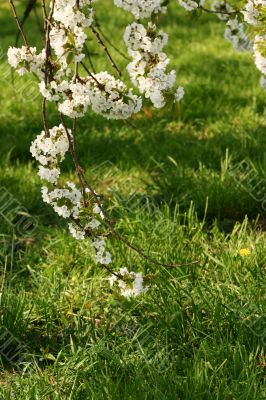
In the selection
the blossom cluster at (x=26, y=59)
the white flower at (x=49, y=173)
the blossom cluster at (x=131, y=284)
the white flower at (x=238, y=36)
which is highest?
the blossom cluster at (x=26, y=59)

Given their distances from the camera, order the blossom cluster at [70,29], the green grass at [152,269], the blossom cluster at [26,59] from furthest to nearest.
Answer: the green grass at [152,269] → the blossom cluster at [26,59] → the blossom cluster at [70,29]

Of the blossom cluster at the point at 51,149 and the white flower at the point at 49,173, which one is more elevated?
the blossom cluster at the point at 51,149

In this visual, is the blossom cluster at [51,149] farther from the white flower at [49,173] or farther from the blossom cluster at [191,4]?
the blossom cluster at [191,4]

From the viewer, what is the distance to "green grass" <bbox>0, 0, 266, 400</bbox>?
2674 millimetres

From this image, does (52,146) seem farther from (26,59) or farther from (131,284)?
(131,284)

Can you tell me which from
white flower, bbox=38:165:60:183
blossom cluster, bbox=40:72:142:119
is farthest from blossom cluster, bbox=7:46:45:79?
white flower, bbox=38:165:60:183

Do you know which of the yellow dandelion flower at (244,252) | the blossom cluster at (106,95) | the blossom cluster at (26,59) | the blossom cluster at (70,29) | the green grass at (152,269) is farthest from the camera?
the yellow dandelion flower at (244,252)

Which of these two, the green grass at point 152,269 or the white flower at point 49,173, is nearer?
the white flower at point 49,173

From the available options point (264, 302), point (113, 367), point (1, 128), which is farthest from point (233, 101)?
point (113, 367)

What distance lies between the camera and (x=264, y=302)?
2.96 m

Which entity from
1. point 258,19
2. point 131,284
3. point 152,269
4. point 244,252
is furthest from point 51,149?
point 244,252

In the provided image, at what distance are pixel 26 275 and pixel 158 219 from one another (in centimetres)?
79

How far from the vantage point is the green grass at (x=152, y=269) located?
267 centimetres

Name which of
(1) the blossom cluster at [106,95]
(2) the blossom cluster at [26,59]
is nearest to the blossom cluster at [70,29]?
(1) the blossom cluster at [106,95]
